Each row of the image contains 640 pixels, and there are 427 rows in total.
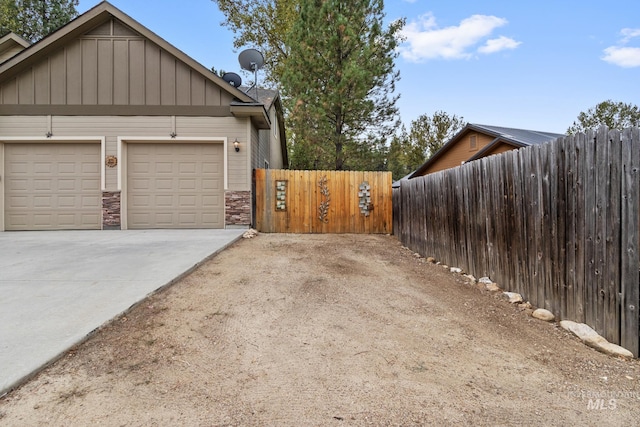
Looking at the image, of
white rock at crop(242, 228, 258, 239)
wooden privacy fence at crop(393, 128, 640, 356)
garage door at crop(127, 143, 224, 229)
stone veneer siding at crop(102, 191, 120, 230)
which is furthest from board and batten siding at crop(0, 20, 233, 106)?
wooden privacy fence at crop(393, 128, 640, 356)

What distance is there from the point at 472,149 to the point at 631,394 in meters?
15.8

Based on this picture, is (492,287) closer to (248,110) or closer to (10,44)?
(248,110)

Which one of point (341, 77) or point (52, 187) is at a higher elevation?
point (341, 77)

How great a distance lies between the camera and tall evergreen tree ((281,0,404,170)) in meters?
12.3

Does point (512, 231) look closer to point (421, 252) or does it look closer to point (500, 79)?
point (421, 252)

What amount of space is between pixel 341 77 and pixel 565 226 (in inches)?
436

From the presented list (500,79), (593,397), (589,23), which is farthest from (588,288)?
(500,79)

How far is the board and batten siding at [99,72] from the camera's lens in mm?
8250

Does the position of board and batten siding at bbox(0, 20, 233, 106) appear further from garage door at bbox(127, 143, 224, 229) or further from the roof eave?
garage door at bbox(127, 143, 224, 229)

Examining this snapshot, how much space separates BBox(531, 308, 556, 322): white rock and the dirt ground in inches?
2.6

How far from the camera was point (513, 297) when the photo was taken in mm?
3410

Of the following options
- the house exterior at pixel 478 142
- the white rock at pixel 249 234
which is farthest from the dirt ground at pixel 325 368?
the house exterior at pixel 478 142

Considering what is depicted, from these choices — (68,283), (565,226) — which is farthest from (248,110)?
(565,226)

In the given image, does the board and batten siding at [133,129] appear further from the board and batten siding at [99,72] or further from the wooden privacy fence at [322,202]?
the wooden privacy fence at [322,202]
